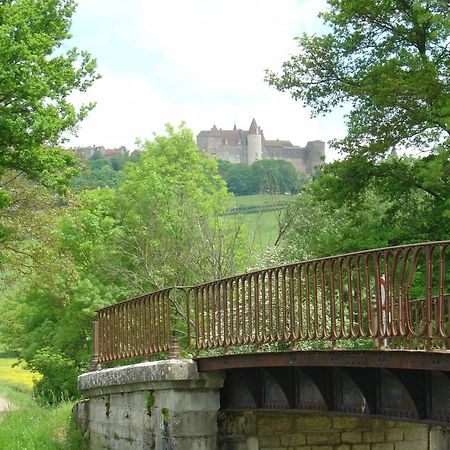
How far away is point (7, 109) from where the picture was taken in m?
25.5

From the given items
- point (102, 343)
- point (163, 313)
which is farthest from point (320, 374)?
point (102, 343)

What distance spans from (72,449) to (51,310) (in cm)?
2328

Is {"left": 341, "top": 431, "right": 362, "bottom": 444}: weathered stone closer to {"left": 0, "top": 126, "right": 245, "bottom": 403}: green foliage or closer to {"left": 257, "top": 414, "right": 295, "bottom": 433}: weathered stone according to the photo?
{"left": 257, "top": 414, "right": 295, "bottom": 433}: weathered stone

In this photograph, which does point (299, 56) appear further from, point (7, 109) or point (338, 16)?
point (7, 109)

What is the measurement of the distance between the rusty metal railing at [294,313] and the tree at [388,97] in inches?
292

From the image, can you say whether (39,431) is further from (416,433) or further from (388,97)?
(388,97)

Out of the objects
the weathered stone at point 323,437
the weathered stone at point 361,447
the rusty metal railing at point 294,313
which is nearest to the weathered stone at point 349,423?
the weathered stone at point 323,437

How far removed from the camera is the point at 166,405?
13.4 meters

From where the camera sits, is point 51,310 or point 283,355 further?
point 51,310

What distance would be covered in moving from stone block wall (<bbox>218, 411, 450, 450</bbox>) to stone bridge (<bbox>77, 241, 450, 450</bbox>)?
0.01 metres

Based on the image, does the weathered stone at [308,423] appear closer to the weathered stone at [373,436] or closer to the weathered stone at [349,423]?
the weathered stone at [349,423]

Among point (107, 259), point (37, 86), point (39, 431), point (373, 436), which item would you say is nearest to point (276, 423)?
point (373, 436)

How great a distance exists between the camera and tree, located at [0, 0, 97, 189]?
24656 millimetres

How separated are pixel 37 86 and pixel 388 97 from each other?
8.89m
